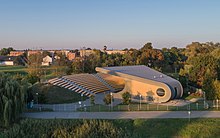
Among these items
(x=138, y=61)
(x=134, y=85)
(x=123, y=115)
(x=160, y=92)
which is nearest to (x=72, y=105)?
(x=123, y=115)

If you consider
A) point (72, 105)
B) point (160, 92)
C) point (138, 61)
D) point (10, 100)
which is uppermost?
point (138, 61)

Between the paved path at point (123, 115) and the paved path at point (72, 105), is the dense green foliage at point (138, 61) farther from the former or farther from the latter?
the paved path at point (123, 115)

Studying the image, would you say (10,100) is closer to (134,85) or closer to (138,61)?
(134,85)

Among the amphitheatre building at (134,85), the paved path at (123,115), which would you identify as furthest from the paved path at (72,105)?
the paved path at (123,115)

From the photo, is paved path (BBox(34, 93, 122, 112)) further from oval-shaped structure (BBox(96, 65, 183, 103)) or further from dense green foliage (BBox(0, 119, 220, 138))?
dense green foliage (BBox(0, 119, 220, 138))

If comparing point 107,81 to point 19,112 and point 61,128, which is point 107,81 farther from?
point 61,128
